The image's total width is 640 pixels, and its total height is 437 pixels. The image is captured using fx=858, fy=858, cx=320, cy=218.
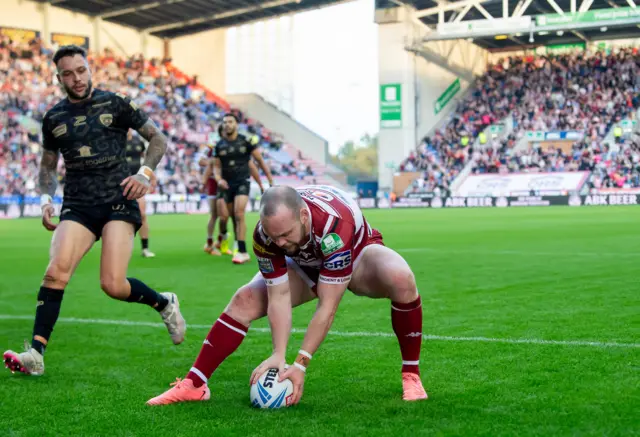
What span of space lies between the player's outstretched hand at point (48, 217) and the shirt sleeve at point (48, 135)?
437mm

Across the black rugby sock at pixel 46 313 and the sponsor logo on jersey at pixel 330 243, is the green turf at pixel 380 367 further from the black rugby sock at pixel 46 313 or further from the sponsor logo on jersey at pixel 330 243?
the sponsor logo on jersey at pixel 330 243

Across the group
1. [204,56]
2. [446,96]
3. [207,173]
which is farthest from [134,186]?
[204,56]

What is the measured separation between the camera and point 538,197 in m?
43.7

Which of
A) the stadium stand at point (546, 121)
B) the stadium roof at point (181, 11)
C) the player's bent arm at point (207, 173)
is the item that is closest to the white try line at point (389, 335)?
the player's bent arm at point (207, 173)

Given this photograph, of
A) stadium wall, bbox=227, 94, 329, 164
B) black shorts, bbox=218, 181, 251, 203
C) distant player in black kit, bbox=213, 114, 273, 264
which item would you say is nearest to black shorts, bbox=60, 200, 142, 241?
distant player in black kit, bbox=213, 114, 273, 264

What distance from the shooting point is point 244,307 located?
5008 mm

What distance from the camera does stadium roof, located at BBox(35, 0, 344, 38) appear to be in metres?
53.7

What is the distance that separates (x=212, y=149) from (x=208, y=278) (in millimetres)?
3942

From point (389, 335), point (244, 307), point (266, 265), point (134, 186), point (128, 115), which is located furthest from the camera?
point (389, 335)

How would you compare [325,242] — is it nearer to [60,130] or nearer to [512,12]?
[60,130]

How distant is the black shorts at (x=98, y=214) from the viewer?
6199mm

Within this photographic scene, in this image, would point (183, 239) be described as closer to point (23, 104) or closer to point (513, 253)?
point (513, 253)

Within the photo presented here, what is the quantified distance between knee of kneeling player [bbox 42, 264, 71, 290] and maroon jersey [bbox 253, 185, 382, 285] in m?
1.98

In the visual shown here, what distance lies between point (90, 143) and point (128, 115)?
368 mm
